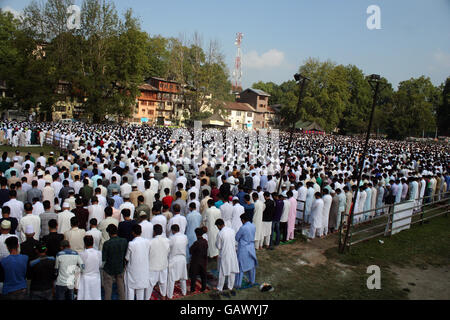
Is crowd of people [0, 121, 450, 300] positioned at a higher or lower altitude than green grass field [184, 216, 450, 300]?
higher

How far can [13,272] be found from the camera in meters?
4.23

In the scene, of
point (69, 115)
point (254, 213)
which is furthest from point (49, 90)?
point (254, 213)

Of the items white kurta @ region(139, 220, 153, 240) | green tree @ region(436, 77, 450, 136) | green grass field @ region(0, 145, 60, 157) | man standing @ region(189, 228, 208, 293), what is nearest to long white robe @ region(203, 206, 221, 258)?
man standing @ region(189, 228, 208, 293)

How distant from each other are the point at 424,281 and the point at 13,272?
7.61 m

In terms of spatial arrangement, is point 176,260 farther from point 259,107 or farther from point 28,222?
point 259,107

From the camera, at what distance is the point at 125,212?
5.92m

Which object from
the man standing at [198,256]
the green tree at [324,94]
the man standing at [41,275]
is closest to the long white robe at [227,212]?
the man standing at [198,256]

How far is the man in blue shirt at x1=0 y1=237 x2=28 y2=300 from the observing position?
13.8ft

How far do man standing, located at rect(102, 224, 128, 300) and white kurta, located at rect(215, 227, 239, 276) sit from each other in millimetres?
1664

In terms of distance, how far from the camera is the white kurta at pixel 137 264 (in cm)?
503

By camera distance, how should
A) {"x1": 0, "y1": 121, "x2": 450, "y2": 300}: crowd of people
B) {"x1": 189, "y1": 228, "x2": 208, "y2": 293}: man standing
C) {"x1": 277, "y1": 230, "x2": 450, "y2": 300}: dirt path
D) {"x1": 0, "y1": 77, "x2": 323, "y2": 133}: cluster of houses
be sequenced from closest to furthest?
{"x1": 0, "y1": 121, "x2": 450, "y2": 300}: crowd of people → {"x1": 189, "y1": 228, "x2": 208, "y2": 293}: man standing → {"x1": 277, "y1": 230, "x2": 450, "y2": 300}: dirt path → {"x1": 0, "y1": 77, "x2": 323, "y2": 133}: cluster of houses

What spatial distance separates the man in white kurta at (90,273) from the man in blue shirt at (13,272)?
75cm

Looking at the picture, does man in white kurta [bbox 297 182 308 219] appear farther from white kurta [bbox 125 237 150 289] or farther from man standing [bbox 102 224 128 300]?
man standing [bbox 102 224 128 300]
